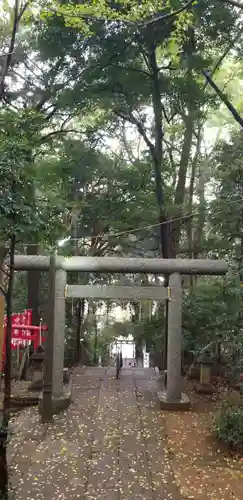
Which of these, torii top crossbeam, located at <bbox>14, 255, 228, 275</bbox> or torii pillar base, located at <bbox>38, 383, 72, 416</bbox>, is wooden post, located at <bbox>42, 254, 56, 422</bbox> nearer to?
torii pillar base, located at <bbox>38, 383, 72, 416</bbox>

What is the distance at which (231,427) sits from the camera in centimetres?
561

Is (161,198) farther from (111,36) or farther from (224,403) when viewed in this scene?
(224,403)

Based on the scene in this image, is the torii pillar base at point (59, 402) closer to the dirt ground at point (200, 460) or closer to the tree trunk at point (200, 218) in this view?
the dirt ground at point (200, 460)

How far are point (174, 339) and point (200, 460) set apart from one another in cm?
257

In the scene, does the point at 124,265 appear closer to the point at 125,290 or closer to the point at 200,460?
the point at 125,290

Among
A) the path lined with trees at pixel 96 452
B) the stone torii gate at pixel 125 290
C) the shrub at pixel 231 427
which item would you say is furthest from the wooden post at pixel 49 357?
the shrub at pixel 231 427

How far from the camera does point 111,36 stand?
8.75m

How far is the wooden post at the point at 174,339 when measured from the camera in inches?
295

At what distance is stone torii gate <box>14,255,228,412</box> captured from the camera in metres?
7.44

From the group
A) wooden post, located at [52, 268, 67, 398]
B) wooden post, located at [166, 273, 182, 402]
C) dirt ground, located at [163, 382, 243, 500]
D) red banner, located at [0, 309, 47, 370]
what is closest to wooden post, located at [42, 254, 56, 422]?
wooden post, located at [52, 268, 67, 398]

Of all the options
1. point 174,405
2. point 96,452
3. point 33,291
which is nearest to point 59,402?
point 96,452

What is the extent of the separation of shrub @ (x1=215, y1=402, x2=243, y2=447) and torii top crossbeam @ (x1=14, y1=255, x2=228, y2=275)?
2.71m

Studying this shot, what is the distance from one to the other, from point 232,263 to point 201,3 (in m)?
5.47

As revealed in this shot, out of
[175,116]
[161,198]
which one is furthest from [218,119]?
[161,198]
